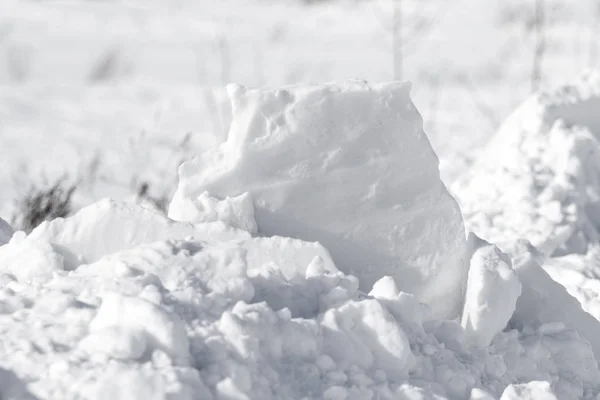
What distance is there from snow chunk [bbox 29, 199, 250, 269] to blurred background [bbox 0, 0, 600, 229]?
315 centimetres

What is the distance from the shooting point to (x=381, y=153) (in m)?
2.33

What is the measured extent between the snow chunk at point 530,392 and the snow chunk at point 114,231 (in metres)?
0.61

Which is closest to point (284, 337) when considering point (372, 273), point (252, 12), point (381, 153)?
point (372, 273)

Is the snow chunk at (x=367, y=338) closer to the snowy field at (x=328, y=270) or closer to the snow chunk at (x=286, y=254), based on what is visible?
the snowy field at (x=328, y=270)

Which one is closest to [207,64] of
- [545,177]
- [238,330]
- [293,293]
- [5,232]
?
[545,177]

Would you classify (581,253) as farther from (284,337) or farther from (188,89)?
(188,89)

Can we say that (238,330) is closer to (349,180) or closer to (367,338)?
(367,338)

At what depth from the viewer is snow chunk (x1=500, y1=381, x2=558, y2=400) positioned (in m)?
1.88

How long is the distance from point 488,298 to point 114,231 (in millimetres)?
792

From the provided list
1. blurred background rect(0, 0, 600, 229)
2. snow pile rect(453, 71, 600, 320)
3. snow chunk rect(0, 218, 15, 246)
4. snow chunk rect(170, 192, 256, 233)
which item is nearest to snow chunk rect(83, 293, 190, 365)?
snow chunk rect(170, 192, 256, 233)

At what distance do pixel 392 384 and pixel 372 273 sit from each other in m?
0.51

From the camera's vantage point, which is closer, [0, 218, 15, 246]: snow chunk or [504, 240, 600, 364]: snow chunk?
[504, 240, 600, 364]: snow chunk

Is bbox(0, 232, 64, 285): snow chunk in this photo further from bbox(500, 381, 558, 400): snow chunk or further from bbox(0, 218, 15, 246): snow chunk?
bbox(500, 381, 558, 400): snow chunk

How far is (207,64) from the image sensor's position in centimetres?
923
